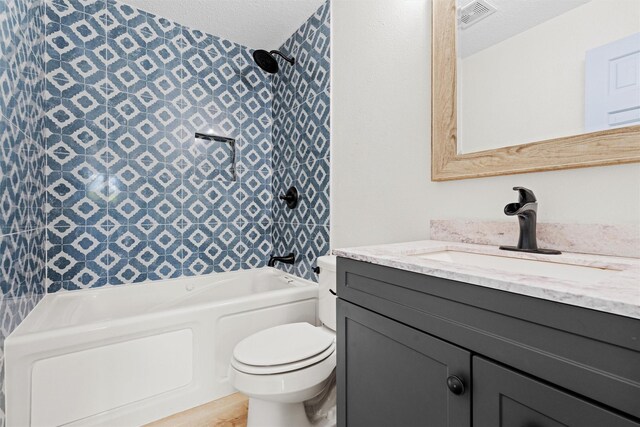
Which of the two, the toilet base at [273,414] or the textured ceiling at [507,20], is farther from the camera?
the toilet base at [273,414]

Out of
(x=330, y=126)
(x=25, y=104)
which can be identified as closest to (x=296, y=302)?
(x=330, y=126)

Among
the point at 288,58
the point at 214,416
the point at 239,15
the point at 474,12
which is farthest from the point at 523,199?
the point at 239,15

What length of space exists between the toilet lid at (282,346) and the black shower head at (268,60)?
6.62 feet

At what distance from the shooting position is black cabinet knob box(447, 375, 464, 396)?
0.66 metres

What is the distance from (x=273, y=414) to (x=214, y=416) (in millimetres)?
470

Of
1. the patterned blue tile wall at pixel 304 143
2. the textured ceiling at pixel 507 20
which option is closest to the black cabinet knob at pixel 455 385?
the textured ceiling at pixel 507 20

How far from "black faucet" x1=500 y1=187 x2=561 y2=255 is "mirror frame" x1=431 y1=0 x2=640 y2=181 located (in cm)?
14

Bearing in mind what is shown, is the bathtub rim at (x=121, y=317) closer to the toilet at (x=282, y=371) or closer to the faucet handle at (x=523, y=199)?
the toilet at (x=282, y=371)

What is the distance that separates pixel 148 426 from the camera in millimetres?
1512

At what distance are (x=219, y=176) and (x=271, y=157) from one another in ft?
1.68

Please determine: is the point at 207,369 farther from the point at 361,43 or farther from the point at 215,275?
the point at 361,43

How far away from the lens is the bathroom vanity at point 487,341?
48cm

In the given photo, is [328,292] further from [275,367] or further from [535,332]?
[535,332]

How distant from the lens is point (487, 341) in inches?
24.7
